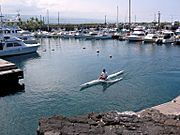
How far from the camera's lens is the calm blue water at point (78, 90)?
92.9ft

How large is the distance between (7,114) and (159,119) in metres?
17.2

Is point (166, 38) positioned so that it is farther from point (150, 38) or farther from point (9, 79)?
point (9, 79)

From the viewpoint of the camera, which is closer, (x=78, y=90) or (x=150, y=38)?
(x=78, y=90)

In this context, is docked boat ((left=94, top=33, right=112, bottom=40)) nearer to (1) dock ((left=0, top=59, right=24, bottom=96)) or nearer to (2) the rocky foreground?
(1) dock ((left=0, top=59, right=24, bottom=96))

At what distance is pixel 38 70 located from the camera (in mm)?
50781

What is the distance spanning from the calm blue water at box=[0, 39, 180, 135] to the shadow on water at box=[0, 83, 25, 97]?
3.05ft

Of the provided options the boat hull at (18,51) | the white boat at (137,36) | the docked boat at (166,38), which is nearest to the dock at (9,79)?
the boat hull at (18,51)

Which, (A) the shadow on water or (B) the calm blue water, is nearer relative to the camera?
(B) the calm blue water

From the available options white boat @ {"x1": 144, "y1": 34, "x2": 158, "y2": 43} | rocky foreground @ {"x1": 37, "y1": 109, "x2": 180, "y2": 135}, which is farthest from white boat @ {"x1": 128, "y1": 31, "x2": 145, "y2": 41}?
rocky foreground @ {"x1": 37, "y1": 109, "x2": 180, "y2": 135}

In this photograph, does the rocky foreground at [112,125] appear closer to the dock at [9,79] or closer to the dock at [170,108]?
the dock at [170,108]

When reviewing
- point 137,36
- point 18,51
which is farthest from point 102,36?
point 18,51

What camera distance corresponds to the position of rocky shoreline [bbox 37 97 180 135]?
1373cm

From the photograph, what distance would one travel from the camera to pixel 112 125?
14.5 meters

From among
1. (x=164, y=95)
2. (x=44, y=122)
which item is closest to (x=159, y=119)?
(x=44, y=122)
